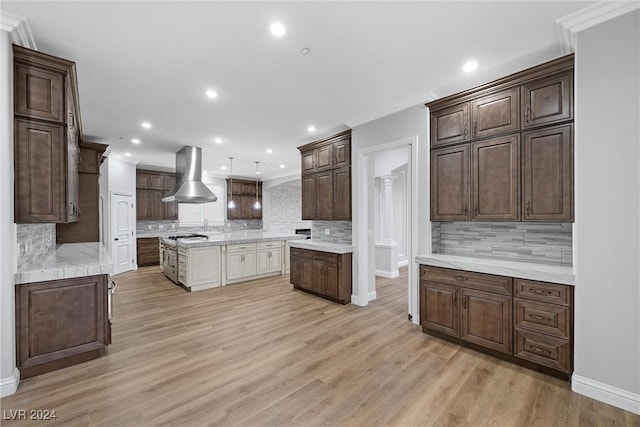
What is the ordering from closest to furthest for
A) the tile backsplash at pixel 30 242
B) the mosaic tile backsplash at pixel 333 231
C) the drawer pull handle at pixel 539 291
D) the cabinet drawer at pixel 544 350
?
the cabinet drawer at pixel 544 350, the drawer pull handle at pixel 539 291, the tile backsplash at pixel 30 242, the mosaic tile backsplash at pixel 333 231

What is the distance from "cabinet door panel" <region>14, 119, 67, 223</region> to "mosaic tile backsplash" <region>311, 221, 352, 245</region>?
3.67 metres

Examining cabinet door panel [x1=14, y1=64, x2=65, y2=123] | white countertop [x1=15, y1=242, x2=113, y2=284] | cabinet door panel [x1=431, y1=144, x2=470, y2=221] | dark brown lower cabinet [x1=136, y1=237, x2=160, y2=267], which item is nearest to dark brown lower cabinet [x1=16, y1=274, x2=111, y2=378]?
white countertop [x1=15, y1=242, x2=113, y2=284]

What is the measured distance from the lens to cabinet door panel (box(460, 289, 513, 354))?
2.59m

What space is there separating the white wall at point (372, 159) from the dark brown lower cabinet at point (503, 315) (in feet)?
1.92

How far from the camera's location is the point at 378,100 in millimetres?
3592

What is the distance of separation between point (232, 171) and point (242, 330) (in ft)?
21.6

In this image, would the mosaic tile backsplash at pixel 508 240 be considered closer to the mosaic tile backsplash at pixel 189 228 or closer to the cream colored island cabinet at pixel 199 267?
the cream colored island cabinet at pixel 199 267

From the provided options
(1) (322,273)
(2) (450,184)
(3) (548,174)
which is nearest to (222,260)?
(1) (322,273)

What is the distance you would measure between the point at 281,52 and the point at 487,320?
3.17 metres

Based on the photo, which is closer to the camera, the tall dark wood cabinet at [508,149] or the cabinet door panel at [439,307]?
the tall dark wood cabinet at [508,149]

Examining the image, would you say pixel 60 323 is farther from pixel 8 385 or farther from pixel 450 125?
pixel 450 125

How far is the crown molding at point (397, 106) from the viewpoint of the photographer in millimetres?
3294

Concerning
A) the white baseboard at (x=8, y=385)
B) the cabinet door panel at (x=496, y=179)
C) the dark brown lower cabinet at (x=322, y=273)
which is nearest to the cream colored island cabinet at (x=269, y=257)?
the dark brown lower cabinet at (x=322, y=273)

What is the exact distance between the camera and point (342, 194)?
455cm
